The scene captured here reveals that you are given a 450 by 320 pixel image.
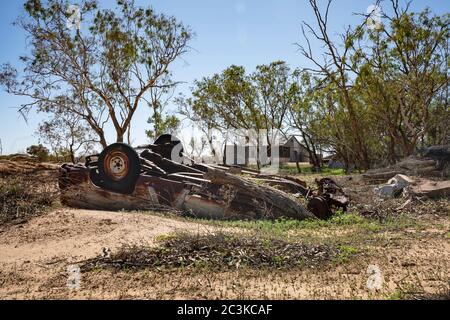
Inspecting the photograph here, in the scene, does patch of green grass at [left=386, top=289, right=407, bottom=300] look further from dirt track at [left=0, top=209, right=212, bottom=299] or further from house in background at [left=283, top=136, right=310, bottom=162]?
house in background at [left=283, top=136, right=310, bottom=162]

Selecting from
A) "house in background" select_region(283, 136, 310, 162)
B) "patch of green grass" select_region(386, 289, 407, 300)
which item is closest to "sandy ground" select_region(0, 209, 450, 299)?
"patch of green grass" select_region(386, 289, 407, 300)

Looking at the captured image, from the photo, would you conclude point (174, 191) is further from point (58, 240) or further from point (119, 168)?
point (58, 240)

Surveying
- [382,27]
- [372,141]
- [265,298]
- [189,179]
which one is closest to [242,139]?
[372,141]

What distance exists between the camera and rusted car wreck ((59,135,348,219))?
28.5 ft

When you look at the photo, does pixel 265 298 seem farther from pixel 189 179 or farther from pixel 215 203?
pixel 189 179

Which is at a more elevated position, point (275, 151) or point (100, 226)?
point (275, 151)

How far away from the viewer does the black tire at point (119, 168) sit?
9.29 metres

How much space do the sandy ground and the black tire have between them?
2480mm

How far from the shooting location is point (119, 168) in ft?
30.7

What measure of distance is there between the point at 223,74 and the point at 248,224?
79.5ft

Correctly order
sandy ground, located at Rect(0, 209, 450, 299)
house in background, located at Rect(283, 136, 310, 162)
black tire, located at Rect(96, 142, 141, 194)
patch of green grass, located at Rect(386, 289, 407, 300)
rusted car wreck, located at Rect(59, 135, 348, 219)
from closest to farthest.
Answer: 1. patch of green grass, located at Rect(386, 289, 407, 300)
2. sandy ground, located at Rect(0, 209, 450, 299)
3. rusted car wreck, located at Rect(59, 135, 348, 219)
4. black tire, located at Rect(96, 142, 141, 194)
5. house in background, located at Rect(283, 136, 310, 162)

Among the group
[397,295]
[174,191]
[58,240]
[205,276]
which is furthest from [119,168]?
[397,295]

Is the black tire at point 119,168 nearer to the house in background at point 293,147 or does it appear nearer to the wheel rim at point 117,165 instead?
the wheel rim at point 117,165

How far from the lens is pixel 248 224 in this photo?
7.82 m
